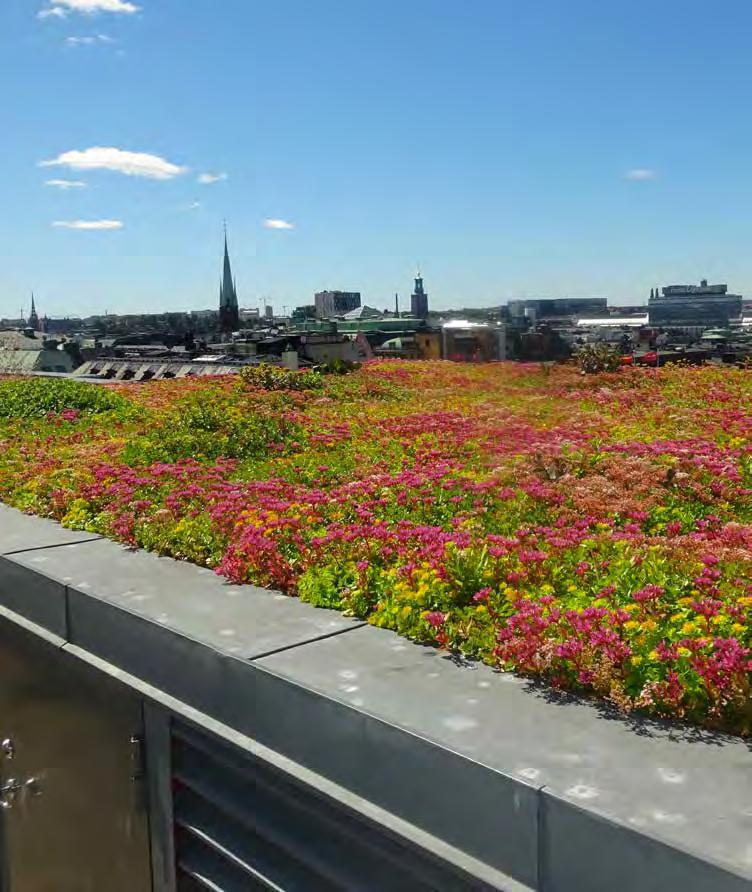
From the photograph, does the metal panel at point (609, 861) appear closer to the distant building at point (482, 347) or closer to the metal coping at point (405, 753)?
the metal coping at point (405, 753)

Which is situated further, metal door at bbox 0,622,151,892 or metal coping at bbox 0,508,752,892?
metal door at bbox 0,622,151,892

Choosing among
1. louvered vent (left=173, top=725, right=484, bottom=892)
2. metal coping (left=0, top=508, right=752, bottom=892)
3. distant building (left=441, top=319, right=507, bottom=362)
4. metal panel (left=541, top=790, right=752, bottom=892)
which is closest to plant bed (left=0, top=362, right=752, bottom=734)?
metal coping (left=0, top=508, right=752, bottom=892)

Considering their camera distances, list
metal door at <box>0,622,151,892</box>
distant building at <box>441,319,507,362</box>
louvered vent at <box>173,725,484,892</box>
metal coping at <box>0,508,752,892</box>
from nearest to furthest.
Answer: metal coping at <box>0,508,752,892</box> → louvered vent at <box>173,725,484,892</box> → metal door at <box>0,622,151,892</box> → distant building at <box>441,319,507,362</box>

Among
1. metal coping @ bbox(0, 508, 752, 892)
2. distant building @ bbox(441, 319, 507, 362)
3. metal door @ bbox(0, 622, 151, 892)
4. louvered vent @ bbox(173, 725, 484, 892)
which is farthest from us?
distant building @ bbox(441, 319, 507, 362)

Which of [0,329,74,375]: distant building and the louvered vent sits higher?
[0,329,74,375]: distant building

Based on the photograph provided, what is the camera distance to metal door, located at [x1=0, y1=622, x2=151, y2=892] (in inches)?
258

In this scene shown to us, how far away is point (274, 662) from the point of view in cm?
547

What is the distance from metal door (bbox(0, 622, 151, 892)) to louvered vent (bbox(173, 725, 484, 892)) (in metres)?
0.60

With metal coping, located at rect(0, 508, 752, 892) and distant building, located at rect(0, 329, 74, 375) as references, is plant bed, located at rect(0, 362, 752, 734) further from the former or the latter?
distant building, located at rect(0, 329, 74, 375)

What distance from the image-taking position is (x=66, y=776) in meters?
7.33

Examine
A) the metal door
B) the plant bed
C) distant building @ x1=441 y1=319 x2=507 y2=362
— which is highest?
distant building @ x1=441 y1=319 x2=507 y2=362

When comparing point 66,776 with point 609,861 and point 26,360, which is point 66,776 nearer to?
point 609,861

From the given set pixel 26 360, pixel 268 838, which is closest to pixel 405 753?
pixel 268 838

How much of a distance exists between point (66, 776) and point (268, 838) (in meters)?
2.83
